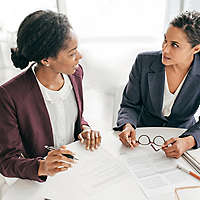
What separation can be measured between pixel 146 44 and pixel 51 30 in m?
1.20

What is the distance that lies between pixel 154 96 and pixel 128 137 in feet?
1.13

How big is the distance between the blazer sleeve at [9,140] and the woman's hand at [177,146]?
1.71 ft

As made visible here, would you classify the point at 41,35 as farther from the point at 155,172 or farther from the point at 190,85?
the point at 190,85

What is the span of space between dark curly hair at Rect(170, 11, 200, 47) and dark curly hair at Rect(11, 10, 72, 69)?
1.76 feet

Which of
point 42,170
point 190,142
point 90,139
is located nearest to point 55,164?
point 42,170

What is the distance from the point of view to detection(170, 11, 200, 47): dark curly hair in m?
1.26

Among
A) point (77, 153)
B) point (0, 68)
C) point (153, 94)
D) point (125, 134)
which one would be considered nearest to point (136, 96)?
point (153, 94)

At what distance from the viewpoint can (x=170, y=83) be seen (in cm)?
143

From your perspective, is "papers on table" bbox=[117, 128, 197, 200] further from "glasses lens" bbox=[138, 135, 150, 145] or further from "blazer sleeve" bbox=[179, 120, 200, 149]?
"blazer sleeve" bbox=[179, 120, 200, 149]

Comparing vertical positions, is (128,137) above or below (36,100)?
below

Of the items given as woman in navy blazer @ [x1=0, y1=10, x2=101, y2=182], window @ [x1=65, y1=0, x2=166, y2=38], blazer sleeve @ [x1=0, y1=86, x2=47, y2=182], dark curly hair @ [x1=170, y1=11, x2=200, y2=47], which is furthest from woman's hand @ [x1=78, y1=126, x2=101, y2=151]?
window @ [x1=65, y1=0, x2=166, y2=38]

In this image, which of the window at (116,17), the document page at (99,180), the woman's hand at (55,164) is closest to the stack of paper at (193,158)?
the document page at (99,180)

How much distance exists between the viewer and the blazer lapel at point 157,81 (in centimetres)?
140

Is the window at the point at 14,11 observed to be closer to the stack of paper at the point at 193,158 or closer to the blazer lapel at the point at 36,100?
the blazer lapel at the point at 36,100
